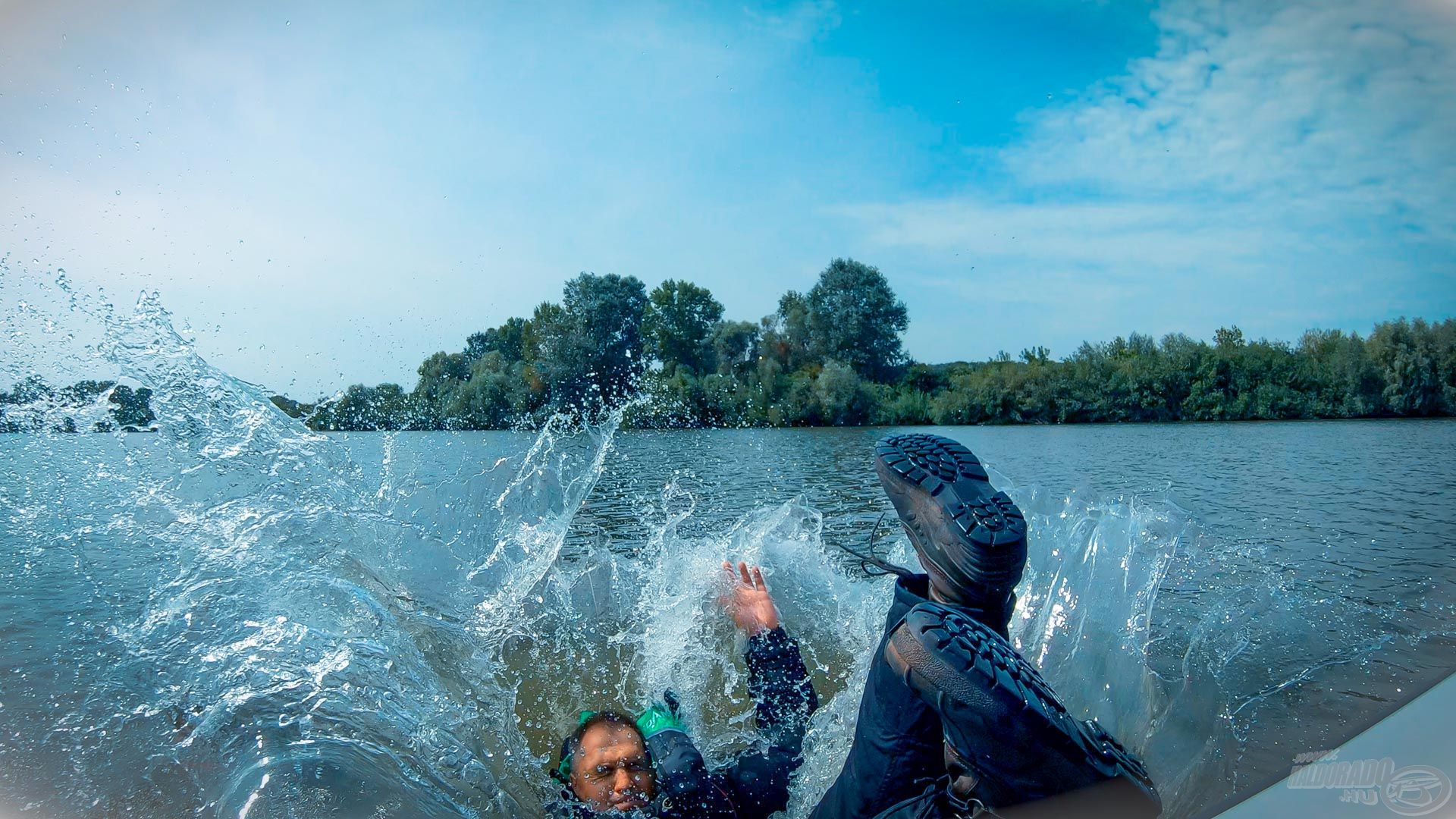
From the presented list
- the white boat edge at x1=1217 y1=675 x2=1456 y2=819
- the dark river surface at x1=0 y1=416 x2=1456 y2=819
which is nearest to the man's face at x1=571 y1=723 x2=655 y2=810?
the dark river surface at x1=0 y1=416 x2=1456 y2=819

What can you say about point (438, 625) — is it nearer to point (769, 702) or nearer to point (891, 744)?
point (769, 702)

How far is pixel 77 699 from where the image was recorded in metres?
3.57

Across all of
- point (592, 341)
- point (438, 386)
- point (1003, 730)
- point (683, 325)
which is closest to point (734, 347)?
point (683, 325)

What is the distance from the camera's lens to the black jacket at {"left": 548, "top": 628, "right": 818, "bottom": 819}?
327cm

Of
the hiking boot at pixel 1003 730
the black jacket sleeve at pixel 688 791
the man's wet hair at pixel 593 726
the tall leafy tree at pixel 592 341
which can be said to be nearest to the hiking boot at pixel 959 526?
the hiking boot at pixel 1003 730

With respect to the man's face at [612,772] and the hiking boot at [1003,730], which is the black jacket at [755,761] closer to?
the man's face at [612,772]

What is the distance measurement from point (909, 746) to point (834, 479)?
9449mm

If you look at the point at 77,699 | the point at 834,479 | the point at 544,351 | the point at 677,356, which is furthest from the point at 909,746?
the point at 677,356

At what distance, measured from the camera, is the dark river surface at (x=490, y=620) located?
325cm

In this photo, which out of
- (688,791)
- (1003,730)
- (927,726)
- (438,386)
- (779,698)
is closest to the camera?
(1003,730)

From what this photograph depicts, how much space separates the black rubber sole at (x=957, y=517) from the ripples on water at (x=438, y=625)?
1.61 meters

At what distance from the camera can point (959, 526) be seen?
100 inches

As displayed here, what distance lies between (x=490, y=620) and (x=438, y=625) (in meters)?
0.48

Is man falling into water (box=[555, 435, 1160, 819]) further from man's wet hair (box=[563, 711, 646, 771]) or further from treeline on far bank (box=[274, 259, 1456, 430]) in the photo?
treeline on far bank (box=[274, 259, 1456, 430])
